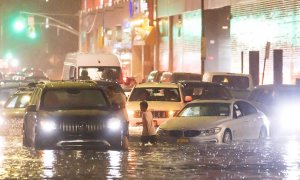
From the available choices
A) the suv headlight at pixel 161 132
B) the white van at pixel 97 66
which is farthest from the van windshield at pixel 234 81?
the suv headlight at pixel 161 132

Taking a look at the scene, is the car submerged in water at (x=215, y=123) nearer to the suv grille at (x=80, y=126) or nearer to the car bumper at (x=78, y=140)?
the car bumper at (x=78, y=140)

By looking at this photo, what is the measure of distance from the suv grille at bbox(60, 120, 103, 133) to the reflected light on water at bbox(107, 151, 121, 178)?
23.9 inches

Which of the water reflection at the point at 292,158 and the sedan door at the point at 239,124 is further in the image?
the sedan door at the point at 239,124

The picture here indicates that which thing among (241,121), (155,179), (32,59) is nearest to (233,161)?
(155,179)

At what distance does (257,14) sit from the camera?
49125 millimetres

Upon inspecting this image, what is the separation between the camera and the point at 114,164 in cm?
1711

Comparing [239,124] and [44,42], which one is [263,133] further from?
[44,42]

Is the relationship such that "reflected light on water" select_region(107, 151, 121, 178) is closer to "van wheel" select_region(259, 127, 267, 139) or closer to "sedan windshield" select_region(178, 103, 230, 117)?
"sedan windshield" select_region(178, 103, 230, 117)

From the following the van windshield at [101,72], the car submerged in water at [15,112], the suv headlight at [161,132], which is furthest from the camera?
the van windshield at [101,72]

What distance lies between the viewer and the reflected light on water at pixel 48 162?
51.6 feet

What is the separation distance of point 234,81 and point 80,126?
1811 cm

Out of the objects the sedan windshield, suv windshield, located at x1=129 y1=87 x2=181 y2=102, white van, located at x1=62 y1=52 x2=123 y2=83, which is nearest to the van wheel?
the sedan windshield

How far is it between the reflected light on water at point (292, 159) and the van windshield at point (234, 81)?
12121mm

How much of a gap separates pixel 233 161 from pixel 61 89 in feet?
15.3
